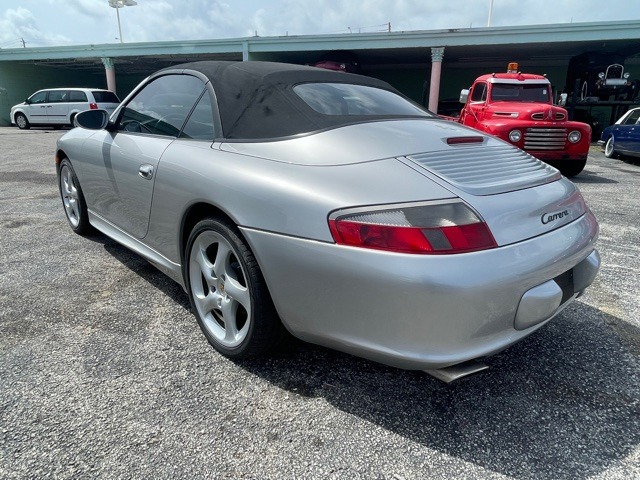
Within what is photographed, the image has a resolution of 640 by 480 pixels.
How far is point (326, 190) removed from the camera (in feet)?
5.65

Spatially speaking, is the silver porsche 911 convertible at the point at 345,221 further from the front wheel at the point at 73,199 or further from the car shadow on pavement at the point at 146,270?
the front wheel at the point at 73,199

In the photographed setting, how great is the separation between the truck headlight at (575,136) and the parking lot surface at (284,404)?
5997 mm

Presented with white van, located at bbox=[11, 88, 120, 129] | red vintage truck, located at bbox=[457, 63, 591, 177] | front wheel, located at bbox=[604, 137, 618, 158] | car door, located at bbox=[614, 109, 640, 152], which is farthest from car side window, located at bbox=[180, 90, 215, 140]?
white van, located at bbox=[11, 88, 120, 129]

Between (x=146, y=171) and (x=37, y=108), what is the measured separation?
66.5 ft

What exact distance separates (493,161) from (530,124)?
21.7 ft

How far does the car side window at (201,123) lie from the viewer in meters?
2.39

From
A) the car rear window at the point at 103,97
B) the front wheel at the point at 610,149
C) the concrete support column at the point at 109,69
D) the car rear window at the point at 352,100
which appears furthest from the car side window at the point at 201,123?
the concrete support column at the point at 109,69

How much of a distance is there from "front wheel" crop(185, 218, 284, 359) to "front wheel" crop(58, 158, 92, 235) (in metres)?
2.00

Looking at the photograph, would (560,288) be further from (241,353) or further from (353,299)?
(241,353)

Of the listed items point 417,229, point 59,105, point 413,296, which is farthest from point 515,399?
point 59,105

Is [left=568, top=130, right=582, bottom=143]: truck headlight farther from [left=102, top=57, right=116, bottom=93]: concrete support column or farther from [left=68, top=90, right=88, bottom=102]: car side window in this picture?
[left=102, top=57, right=116, bottom=93]: concrete support column

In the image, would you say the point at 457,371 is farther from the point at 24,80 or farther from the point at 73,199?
the point at 24,80

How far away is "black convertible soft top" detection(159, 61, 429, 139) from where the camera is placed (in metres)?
2.13

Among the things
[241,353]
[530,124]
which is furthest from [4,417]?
[530,124]
